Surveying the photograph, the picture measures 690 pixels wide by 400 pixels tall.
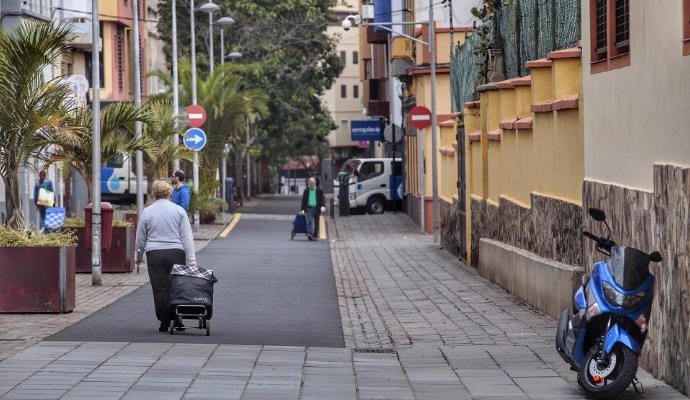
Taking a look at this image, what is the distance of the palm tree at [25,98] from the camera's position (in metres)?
18.2

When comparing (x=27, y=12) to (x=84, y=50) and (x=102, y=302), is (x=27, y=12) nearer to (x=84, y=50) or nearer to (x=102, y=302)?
(x=84, y=50)

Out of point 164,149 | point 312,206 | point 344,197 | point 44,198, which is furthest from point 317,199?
point 344,197

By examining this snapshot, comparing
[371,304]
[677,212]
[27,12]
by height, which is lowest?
[371,304]

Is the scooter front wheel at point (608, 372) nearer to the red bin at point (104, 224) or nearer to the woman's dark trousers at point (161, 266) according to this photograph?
the woman's dark trousers at point (161, 266)

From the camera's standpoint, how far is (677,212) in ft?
35.3

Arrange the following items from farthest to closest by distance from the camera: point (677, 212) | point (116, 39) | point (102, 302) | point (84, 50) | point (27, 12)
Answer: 1. point (116, 39)
2. point (84, 50)
3. point (27, 12)
4. point (102, 302)
5. point (677, 212)

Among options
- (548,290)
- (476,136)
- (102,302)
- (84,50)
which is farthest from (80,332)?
(84,50)

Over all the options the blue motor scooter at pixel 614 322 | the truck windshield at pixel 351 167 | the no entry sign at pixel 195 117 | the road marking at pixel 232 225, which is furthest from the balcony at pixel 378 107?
the blue motor scooter at pixel 614 322

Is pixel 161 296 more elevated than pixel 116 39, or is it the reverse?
pixel 116 39

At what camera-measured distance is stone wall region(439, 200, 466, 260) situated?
91.8 feet

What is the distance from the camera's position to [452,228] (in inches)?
1190

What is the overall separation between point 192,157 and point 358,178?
2063 cm

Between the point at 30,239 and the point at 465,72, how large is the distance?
13.4m

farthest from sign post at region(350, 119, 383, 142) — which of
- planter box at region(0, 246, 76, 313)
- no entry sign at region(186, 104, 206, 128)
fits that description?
planter box at region(0, 246, 76, 313)
